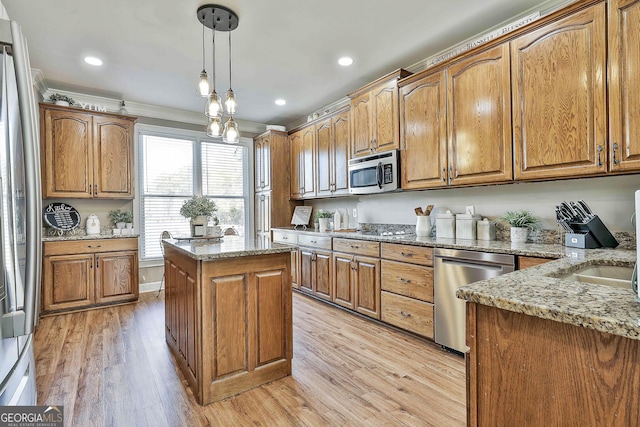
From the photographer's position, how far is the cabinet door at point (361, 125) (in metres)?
3.72

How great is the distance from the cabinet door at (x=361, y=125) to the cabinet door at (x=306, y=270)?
1470 mm

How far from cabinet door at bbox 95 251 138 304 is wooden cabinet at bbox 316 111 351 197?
271 centimetres

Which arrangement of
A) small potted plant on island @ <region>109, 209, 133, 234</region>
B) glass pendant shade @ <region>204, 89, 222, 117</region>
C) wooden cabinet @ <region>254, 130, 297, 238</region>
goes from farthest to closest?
1. wooden cabinet @ <region>254, 130, 297, 238</region>
2. small potted plant on island @ <region>109, 209, 133, 234</region>
3. glass pendant shade @ <region>204, 89, 222, 117</region>

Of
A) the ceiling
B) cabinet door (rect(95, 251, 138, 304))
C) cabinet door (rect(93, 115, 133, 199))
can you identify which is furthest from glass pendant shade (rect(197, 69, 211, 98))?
cabinet door (rect(95, 251, 138, 304))

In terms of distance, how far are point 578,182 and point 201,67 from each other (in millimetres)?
3711

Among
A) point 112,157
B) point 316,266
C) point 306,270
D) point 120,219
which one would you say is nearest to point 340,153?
point 316,266

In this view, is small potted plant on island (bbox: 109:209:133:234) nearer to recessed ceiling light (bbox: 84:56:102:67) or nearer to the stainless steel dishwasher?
recessed ceiling light (bbox: 84:56:102:67)

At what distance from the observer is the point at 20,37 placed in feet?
3.23

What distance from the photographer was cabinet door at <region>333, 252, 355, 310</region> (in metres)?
→ 3.62

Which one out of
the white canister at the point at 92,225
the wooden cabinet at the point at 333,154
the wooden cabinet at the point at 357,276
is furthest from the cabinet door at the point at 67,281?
the wooden cabinet at the point at 333,154

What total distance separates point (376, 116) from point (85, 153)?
3.70 meters

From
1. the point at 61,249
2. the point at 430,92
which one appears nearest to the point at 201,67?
the point at 430,92

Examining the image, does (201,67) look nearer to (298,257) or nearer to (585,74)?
(298,257)

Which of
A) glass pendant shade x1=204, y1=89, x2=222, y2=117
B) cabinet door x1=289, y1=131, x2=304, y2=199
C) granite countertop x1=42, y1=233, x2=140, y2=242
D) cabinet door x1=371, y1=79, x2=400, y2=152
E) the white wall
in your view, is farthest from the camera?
cabinet door x1=289, y1=131, x2=304, y2=199
